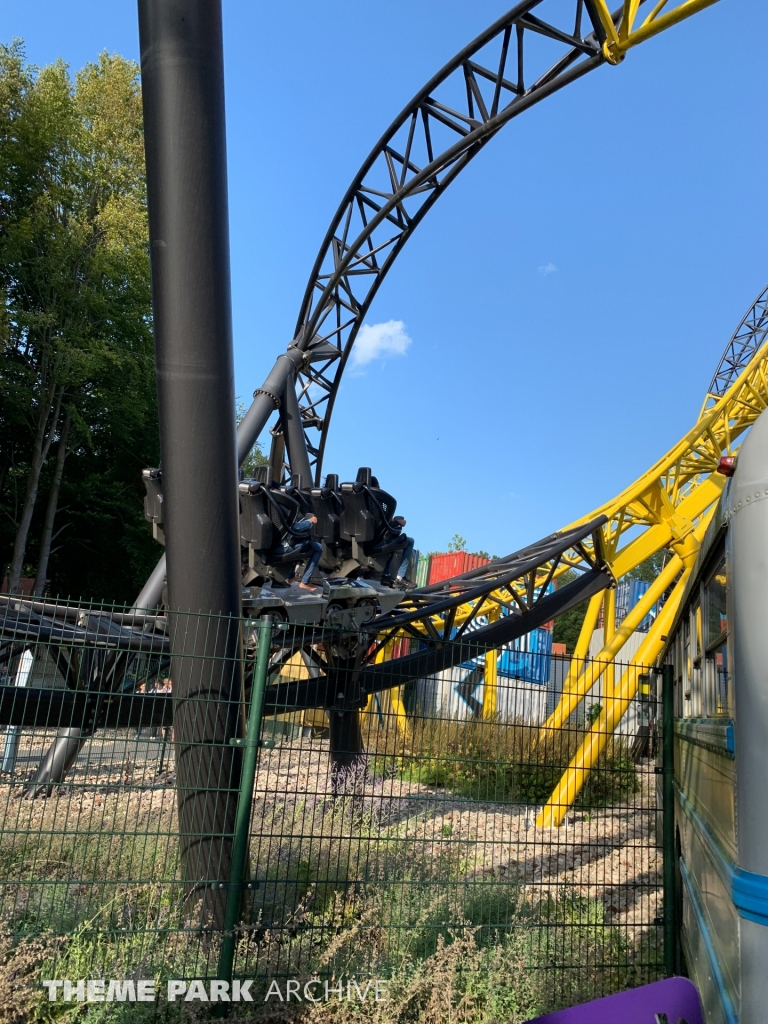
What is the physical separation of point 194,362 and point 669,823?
168 inches

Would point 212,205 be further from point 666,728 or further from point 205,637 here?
point 666,728

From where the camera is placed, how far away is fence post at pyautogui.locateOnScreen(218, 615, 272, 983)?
14.4 feet

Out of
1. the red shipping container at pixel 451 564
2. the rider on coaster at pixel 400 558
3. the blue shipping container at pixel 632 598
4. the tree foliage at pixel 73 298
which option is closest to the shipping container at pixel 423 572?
the red shipping container at pixel 451 564

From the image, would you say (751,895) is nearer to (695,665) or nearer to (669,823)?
(695,665)

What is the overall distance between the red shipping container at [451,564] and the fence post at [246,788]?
3179 centimetres

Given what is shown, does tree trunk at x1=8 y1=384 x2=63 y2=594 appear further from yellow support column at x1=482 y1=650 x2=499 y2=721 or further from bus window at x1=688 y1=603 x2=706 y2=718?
bus window at x1=688 y1=603 x2=706 y2=718

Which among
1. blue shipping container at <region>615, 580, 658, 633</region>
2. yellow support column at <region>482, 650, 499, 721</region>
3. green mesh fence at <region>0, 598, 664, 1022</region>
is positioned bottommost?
green mesh fence at <region>0, 598, 664, 1022</region>

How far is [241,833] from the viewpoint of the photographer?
14.7 ft

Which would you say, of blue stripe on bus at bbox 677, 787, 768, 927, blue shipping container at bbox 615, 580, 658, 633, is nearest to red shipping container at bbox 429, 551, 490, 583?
blue shipping container at bbox 615, 580, 658, 633

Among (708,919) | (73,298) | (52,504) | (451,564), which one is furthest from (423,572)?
(708,919)

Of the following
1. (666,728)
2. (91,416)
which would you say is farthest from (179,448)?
(91,416)

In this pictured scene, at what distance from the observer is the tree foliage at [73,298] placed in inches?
1013

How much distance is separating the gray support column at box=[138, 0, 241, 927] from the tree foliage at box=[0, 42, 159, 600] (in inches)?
784

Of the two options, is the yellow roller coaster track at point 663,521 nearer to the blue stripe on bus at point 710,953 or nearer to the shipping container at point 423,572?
the blue stripe on bus at point 710,953
